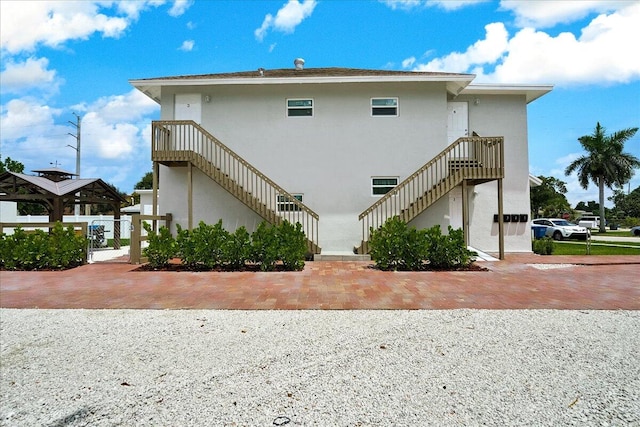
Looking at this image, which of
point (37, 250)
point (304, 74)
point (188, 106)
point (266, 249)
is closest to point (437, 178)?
point (304, 74)

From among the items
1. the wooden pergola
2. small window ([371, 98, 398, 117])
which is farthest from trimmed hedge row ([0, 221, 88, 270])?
small window ([371, 98, 398, 117])

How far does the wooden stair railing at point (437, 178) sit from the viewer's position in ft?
39.5

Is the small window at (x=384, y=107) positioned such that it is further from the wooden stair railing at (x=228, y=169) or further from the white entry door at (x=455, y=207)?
the wooden stair railing at (x=228, y=169)

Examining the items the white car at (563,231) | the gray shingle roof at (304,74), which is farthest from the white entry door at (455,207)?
the white car at (563,231)

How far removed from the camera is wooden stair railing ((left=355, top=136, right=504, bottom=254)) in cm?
1204

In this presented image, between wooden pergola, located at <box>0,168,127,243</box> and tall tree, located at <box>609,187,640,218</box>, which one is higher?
tall tree, located at <box>609,187,640,218</box>

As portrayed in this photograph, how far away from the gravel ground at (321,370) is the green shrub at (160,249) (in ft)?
14.5

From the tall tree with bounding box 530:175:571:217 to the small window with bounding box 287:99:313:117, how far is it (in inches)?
1550

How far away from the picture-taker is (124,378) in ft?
11.9

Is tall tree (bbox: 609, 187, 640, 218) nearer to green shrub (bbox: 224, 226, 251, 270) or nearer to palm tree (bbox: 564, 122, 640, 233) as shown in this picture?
palm tree (bbox: 564, 122, 640, 233)

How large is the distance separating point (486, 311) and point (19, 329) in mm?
6511

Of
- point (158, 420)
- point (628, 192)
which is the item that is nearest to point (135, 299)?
point (158, 420)

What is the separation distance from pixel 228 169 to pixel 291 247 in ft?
15.6

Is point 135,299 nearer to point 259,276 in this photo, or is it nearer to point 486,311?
point 259,276
